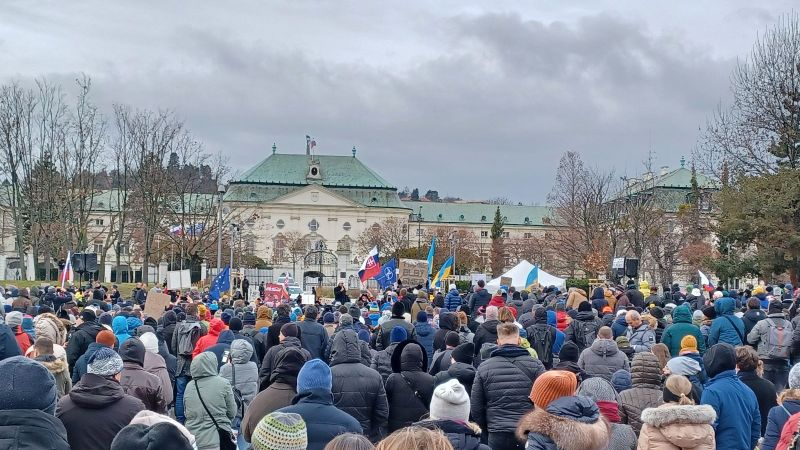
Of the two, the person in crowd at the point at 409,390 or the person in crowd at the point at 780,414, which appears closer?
the person in crowd at the point at 780,414

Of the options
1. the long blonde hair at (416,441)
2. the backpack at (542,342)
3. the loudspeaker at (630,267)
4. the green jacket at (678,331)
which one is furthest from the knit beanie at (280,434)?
the loudspeaker at (630,267)

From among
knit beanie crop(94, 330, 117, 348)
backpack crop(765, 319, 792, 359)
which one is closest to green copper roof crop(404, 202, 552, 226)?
backpack crop(765, 319, 792, 359)

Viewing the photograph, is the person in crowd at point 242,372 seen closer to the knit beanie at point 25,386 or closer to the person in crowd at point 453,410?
the person in crowd at point 453,410

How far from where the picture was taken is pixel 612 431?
696cm

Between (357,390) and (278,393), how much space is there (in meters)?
0.75

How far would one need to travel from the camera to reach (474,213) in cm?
14650

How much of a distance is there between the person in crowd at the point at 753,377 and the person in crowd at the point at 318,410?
15.6 feet

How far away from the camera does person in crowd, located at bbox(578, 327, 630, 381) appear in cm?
Answer: 1084

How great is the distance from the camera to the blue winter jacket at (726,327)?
14.4 metres

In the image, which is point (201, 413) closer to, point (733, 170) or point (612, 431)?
point (612, 431)

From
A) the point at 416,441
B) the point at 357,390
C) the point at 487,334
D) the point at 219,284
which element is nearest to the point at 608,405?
the point at 357,390

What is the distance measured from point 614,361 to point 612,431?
4025 millimetres

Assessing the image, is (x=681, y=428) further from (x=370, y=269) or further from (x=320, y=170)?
(x=320, y=170)

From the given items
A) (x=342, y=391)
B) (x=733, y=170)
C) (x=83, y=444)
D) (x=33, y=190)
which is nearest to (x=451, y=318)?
(x=342, y=391)
